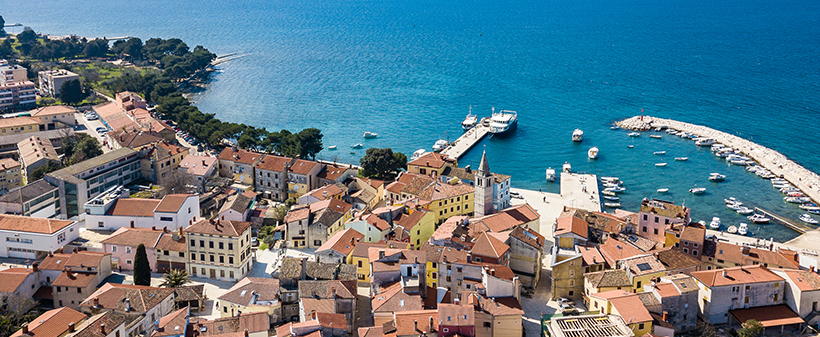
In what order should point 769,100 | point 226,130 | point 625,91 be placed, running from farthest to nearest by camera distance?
point 625,91
point 769,100
point 226,130

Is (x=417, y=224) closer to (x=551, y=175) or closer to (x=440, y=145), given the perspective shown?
(x=551, y=175)

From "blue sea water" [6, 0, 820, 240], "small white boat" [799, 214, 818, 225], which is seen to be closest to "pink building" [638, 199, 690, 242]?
"blue sea water" [6, 0, 820, 240]

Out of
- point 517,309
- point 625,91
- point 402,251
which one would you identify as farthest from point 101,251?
point 625,91

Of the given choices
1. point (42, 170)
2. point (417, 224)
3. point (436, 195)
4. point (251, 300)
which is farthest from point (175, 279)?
point (42, 170)

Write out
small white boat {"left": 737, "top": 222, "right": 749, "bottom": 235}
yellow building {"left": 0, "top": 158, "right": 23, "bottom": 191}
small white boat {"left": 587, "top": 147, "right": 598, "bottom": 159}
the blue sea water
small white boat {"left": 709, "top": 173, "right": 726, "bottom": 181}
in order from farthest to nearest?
small white boat {"left": 587, "top": 147, "right": 598, "bottom": 159}, the blue sea water, small white boat {"left": 709, "top": 173, "right": 726, "bottom": 181}, yellow building {"left": 0, "top": 158, "right": 23, "bottom": 191}, small white boat {"left": 737, "top": 222, "right": 749, "bottom": 235}

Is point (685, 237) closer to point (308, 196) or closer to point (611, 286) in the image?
point (611, 286)

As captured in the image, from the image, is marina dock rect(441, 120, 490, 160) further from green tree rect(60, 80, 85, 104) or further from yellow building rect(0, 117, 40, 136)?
green tree rect(60, 80, 85, 104)
